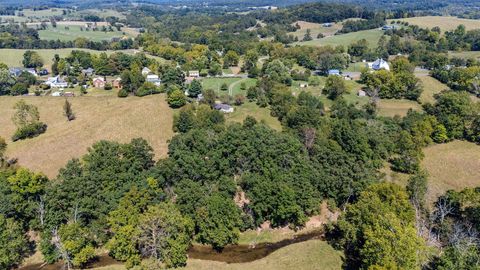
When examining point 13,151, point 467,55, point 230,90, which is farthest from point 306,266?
point 467,55

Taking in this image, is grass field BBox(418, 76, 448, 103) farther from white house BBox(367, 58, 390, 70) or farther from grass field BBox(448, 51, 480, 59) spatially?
grass field BBox(448, 51, 480, 59)

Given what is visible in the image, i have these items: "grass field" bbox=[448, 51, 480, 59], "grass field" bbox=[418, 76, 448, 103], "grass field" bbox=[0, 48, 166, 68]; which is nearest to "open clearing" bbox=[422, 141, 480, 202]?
"grass field" bbox=[418, 76, 448, 103]

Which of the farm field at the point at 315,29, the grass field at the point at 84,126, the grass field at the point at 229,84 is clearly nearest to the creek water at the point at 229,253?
the grass field at the point at 84,126

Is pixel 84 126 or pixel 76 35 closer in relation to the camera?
pixel 84 126

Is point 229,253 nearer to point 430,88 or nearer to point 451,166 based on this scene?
point 451,166

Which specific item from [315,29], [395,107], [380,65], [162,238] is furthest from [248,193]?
[315,29]
